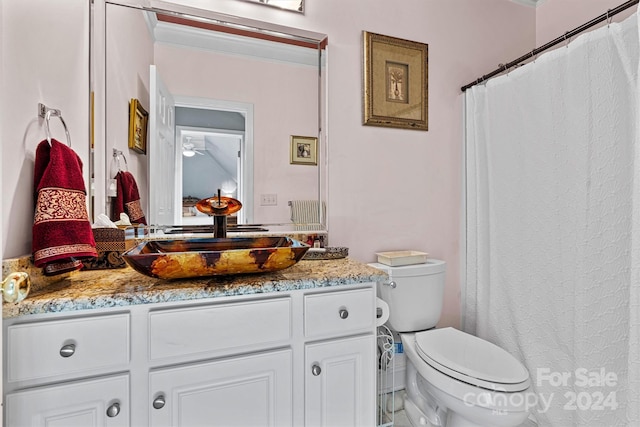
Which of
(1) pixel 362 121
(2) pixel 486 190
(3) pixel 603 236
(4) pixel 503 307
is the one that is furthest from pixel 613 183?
(1) pixel 362 121

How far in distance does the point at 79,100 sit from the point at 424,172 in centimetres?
174

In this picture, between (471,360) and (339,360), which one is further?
(471,360)

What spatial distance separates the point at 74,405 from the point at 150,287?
1.13 ft

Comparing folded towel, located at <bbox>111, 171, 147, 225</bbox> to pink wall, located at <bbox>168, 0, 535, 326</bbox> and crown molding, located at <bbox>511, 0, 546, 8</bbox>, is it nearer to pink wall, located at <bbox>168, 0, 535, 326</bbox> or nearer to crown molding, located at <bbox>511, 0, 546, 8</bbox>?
pink wall, located at <bbox>168, 0, 535, 326</bbox>

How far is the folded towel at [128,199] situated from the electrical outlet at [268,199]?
529 mm

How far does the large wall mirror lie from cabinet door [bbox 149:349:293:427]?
70 cm

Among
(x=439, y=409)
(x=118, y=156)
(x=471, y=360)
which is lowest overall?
(x=439, y=409)

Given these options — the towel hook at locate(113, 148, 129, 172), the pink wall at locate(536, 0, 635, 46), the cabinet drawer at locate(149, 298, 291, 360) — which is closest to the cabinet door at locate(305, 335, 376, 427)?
the cabinet drawer at locate(149, 298, 291, 360)

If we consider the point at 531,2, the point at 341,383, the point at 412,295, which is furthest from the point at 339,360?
the point at 531,2

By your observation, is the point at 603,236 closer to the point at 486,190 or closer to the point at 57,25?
the point at 486,190

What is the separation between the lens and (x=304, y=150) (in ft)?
5.49

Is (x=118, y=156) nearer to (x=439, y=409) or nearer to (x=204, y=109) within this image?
(x=204, y=109)

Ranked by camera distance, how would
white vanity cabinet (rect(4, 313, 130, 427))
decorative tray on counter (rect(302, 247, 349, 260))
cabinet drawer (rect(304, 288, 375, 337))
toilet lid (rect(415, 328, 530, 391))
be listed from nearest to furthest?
white vanity cabinet (rect(4, 313, 130, 427)) < cabinet drawer (rect(304, 288, 375, 337)) < toilet lid (rect(415, 328, 530, 391)) < decorative tray on counter (rect(302, 247, 349, 260))

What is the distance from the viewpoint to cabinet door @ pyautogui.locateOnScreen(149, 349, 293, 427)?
3.08 ft
